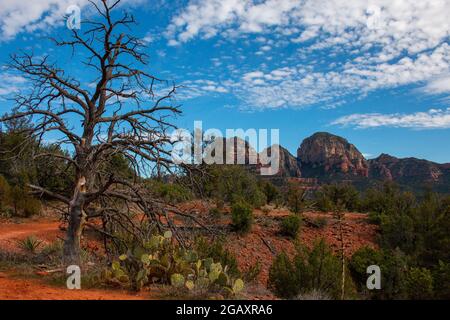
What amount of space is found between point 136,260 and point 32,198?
14982mm

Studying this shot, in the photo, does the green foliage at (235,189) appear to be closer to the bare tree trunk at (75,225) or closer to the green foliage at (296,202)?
the green foliage at (296,202)

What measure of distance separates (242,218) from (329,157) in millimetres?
67438

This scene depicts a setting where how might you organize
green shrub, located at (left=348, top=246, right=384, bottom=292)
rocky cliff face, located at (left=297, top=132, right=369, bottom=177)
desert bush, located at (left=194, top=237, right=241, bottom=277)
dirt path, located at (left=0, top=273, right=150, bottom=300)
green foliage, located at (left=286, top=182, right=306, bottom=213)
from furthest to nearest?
1. rocky cliff face, located at (left=297, top=132, right=369, bottom=177)
2. green foliage, located at (left=286, top=182, right=306, bottom=213)
3. green shrub, located at (left=348, top=246, right=384, bottom=292)
4. desert bush, located at (left=194, top=237, right=241, bottom=277)
5. dirt path, located at (left=0, top=273, right=150, bottom=300)

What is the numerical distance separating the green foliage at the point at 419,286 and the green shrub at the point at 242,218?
807cm

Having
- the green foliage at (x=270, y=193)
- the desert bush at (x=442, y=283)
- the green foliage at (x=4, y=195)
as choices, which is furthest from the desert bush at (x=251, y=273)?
the green foliage at (x=270, y=193)

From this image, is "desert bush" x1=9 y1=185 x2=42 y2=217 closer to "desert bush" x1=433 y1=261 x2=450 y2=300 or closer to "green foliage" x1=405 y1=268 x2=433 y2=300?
"green foliage" x1=405 y1=268 x2=433 y2=300

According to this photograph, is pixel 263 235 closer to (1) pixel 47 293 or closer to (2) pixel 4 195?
(2) pixel 4 195

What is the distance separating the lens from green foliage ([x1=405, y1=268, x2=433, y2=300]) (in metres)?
13.2

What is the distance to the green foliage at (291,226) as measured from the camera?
20891 millimetres

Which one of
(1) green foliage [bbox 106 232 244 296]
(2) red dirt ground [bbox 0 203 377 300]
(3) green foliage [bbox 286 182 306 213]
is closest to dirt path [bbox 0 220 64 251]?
(2) red dirt ground [bbox 0 203 377 300]

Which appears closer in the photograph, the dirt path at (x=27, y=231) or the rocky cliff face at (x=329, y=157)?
the dirt path at (x=27, y=231)

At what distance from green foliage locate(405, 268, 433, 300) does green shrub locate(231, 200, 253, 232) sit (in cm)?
807

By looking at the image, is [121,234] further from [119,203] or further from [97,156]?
[97,156]
